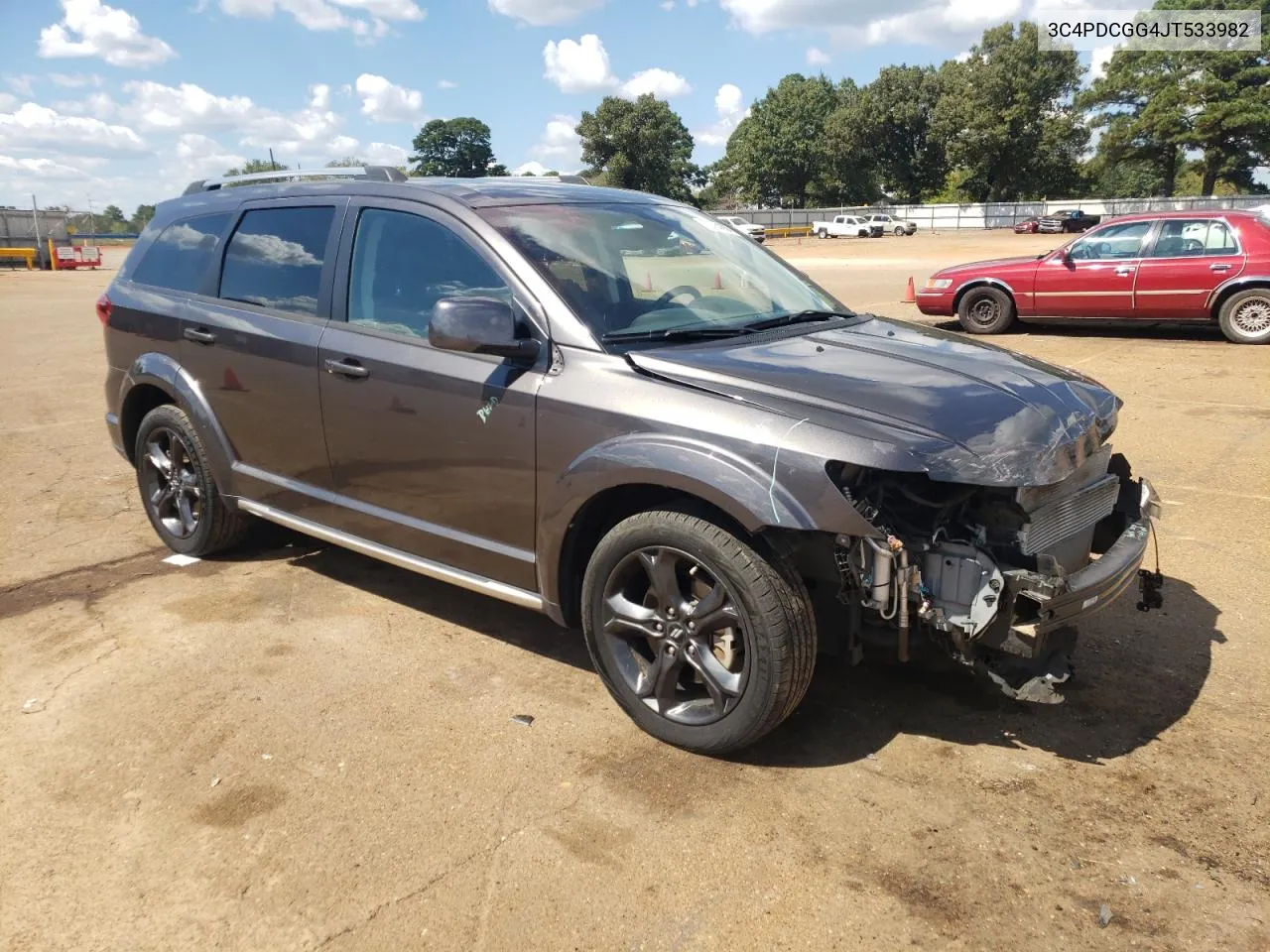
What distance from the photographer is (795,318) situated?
13.2 ft

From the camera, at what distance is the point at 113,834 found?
115 inches

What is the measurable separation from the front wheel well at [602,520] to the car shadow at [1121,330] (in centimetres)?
1022

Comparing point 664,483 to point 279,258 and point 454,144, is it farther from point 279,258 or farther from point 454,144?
point 454,144

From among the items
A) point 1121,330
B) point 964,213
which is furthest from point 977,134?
point 1121,330

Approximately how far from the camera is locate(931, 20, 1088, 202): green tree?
225 ft

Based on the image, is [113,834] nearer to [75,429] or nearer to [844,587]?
[844,587]

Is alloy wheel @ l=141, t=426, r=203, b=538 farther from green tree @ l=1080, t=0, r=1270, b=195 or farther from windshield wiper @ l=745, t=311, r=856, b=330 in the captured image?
green tree @ l=1080, t=0, r=1270, b=195

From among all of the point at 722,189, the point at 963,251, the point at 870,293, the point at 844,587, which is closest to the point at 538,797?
the point at 844,587

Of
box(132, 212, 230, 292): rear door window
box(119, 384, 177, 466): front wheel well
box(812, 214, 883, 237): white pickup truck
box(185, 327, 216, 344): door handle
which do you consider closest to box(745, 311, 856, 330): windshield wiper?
box(185, 327, 216, 344): door handle

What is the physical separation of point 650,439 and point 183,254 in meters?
3.20

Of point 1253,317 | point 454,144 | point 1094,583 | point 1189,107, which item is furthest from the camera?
point 454,144

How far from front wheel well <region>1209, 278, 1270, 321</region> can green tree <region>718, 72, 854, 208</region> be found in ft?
242

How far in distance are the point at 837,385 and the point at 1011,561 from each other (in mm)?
743

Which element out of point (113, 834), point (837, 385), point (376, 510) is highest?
point (837, 385)
